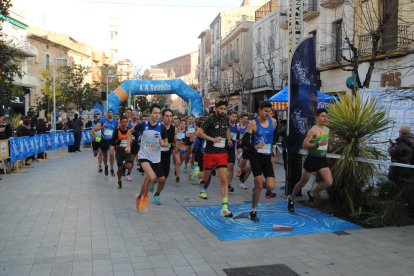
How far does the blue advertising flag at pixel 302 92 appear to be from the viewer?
862cm

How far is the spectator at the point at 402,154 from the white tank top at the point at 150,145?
4026 millimetres

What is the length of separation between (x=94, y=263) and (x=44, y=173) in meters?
9.02

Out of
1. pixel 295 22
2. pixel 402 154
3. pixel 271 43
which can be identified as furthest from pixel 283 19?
pixel 402 154

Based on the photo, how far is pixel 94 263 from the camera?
4.98 m

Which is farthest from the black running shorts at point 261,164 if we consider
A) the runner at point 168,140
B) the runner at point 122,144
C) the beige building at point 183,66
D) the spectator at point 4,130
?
the beige building at point 183,66

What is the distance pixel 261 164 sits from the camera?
23.7 feet

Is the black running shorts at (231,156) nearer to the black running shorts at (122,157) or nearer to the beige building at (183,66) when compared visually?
the black running shorts at (122,157)

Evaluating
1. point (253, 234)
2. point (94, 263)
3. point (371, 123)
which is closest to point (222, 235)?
point (253, 234)

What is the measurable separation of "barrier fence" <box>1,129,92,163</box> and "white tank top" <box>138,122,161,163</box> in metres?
6.73

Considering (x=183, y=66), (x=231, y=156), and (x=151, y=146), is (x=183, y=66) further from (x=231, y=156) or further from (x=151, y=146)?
(x=151, y=146)

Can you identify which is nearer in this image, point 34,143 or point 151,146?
point 151,146

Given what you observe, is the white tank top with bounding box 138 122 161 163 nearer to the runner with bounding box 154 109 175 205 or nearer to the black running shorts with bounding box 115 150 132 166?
the runner with bounding box 154 109 175 205

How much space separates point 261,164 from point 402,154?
254 centimetres

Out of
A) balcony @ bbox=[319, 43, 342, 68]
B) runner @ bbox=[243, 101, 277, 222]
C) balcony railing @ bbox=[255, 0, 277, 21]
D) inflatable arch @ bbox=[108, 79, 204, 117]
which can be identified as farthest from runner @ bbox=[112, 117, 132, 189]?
balcony railing @ bbox=[255, 0, 277, 21]
